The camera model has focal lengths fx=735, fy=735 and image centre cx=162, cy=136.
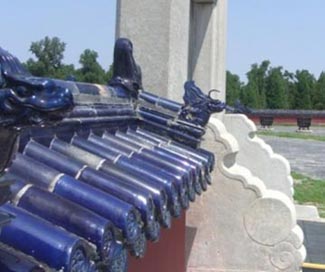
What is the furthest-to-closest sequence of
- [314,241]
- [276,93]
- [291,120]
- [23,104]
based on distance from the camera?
[276,93]
[291,120]
[314,241]
[23,104]

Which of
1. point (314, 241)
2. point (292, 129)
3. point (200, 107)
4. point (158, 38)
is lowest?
point (292, 129)

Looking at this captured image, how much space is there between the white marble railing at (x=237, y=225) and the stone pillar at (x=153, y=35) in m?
0.72

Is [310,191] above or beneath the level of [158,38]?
beneath

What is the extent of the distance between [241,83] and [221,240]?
51.4 meters

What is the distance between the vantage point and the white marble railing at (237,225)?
6.05 metres

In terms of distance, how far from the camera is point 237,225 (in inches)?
243

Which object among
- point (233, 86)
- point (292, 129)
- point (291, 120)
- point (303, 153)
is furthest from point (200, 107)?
point (233, 86)

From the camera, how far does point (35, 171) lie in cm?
211

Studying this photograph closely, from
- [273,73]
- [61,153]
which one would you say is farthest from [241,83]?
[61,153]

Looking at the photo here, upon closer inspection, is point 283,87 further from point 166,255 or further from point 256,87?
point 166,255

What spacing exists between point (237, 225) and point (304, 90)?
178 ft

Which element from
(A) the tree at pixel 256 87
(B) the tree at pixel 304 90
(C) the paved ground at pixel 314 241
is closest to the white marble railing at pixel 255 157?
(C) the paved ground at pixel 314 241

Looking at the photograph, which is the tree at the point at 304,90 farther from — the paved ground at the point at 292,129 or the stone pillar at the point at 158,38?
the stone pillar at the point at 158,38

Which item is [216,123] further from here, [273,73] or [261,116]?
[273,73]
